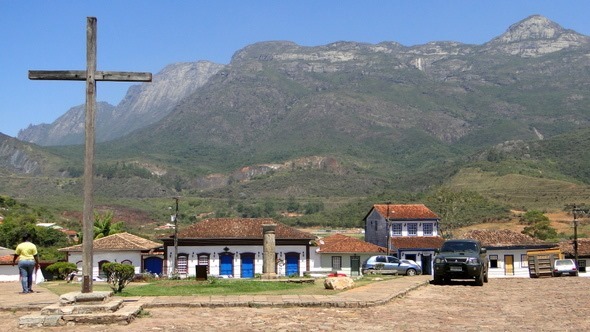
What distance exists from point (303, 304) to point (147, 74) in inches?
240

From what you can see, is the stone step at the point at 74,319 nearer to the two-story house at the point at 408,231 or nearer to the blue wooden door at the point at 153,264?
the blue wooden door at the point at 153,264

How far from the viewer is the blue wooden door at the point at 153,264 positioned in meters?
52.5

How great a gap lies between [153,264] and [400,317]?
41025mm

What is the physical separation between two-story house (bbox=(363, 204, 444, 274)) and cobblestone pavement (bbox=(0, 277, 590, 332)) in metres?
42.0

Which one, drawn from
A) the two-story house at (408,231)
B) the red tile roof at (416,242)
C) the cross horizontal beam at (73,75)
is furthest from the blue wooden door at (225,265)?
the cross horizontal beam at (73,75)

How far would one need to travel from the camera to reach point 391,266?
123 feet

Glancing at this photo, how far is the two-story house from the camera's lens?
59938mm

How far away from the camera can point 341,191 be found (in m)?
184

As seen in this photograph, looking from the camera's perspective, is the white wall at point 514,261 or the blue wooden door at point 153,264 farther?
the white wall at point 514,261

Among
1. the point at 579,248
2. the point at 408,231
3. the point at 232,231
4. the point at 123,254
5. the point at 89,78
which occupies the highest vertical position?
the point at 89,78

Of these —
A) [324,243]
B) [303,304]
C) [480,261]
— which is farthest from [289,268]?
[303,304]

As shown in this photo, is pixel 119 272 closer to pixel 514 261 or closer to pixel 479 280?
pixel 479 280

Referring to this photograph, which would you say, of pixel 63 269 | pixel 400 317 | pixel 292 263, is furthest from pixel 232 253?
pixel 400 317

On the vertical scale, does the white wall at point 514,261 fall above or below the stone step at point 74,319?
below
